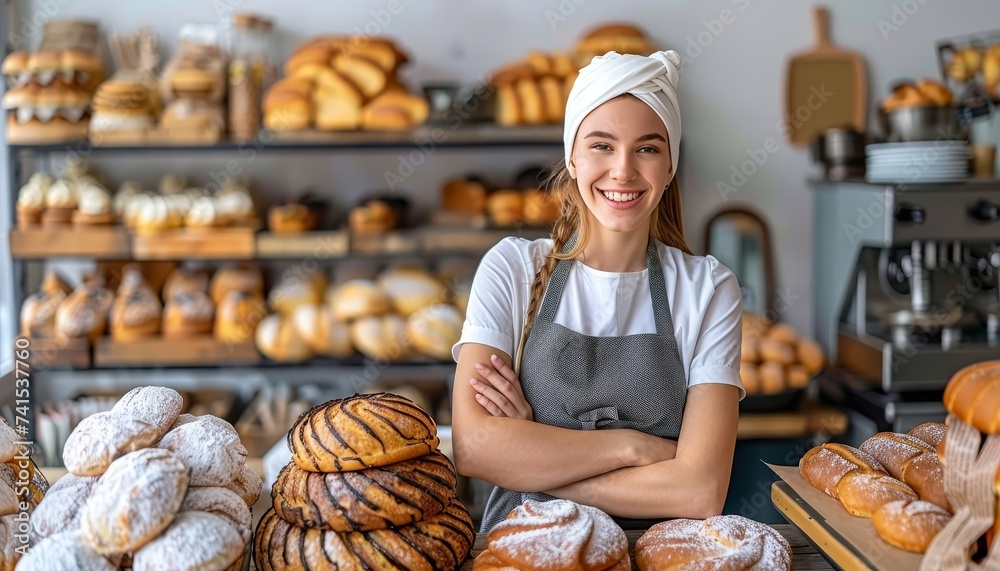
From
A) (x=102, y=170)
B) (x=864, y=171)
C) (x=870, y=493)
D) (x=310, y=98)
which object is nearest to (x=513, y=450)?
(x=870, y=493)

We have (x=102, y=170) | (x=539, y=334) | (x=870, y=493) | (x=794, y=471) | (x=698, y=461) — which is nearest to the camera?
(x=870, y=493)

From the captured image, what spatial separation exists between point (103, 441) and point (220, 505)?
6.0 inches

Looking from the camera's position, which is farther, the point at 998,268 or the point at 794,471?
the point at 998,268

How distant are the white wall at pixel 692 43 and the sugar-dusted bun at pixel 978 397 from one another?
9.03ft

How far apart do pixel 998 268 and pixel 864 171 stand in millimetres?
594

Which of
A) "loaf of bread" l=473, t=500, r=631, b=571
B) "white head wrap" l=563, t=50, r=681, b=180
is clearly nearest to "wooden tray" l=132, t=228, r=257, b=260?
"white head wrap" l=563, t=50, r=681, b=180

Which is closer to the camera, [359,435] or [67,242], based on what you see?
[359,435]

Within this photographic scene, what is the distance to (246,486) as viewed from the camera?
3.88 ft

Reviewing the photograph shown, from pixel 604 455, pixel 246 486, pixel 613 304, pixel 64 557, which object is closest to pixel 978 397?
pixel 604 455

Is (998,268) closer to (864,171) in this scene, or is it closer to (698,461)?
(864,171)

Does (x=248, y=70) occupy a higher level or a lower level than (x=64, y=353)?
higher

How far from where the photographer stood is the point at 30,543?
1026 mm

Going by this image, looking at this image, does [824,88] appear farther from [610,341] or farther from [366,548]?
[366,548]

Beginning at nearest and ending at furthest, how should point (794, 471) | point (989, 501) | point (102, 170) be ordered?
point (989, 501), point (794, 471), point (102, 170)
